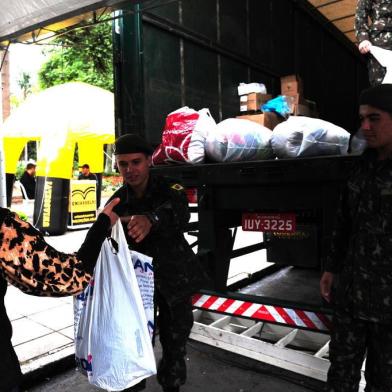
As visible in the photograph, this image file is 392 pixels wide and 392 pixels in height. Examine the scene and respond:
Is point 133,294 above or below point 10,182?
below

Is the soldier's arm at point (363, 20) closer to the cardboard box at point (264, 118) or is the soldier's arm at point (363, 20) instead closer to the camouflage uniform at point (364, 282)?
the cardboard box at point (264, 118)

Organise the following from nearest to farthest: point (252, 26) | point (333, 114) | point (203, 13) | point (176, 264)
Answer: point (176, 264), point (203, 13), point (252, 26), point (333, 114)

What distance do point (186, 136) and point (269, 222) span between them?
0.78 m

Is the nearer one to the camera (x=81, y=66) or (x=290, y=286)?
(x=290, y=286)

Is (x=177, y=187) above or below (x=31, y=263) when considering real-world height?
above

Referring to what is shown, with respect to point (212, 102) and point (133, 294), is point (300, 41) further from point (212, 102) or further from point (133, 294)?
point (133, 294)

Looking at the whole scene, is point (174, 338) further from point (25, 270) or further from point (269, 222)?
point (25, 270)

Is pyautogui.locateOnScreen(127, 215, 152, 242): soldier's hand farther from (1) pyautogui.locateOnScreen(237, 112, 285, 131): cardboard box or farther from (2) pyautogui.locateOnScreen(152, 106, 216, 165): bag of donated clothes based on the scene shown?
(1) pyautogui.locateOnScreen(237, 112, 285, 131): cardboard box

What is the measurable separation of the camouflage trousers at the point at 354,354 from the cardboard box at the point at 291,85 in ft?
10.0

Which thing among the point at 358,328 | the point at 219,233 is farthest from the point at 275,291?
the point at 358,328

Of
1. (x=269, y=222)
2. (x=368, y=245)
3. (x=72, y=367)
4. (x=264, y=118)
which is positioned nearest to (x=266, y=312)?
(x=269, y=222)

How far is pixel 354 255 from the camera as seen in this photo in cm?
193

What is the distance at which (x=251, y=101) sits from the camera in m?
3.95

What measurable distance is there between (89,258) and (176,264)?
2.45 ft
